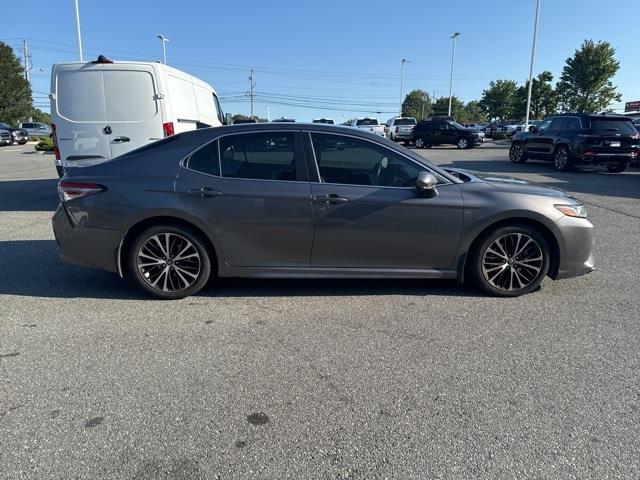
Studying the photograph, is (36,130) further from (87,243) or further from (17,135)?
(87,243)

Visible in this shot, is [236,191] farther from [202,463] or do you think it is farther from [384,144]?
[202,463]

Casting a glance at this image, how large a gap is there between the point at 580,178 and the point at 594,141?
1391 millimetres

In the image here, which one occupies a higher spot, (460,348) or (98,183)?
(98,183)

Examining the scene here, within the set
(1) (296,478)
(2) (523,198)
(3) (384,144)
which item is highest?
(3) (384,144)

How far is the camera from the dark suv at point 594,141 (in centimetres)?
1393

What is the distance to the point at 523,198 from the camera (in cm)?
429

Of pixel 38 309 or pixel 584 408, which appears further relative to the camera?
pixel 38 309

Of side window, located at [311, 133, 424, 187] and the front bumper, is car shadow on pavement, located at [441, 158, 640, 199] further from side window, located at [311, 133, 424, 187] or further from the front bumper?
side window, located at [311, 133, 424, 187]

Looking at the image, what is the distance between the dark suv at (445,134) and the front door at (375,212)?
2429 cm

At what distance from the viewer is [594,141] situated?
1404 centimetres

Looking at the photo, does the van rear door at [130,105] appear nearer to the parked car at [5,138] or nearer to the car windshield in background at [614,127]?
the car windshield in background at [614,127]

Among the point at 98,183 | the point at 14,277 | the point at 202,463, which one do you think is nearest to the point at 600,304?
the point at 202,463

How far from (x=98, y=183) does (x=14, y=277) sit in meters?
1.66

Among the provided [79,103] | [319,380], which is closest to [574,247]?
[319,380]
